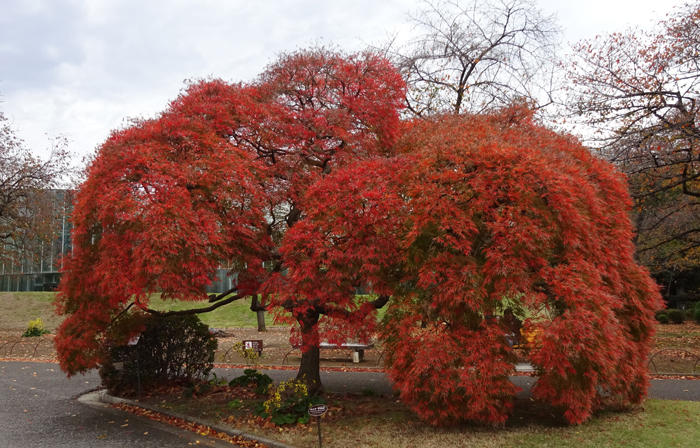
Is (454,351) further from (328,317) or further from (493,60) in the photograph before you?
(493,60)

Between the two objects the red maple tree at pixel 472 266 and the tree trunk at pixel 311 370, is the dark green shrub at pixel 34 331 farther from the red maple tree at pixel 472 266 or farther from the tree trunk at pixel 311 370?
the red maple tree at pixel 472 266

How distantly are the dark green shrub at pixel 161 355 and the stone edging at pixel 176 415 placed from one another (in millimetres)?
240

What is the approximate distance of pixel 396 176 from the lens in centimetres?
649

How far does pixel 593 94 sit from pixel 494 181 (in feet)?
28.2

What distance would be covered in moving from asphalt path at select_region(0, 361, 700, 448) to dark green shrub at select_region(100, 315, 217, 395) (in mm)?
706

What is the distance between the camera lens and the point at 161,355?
9945 millimetres

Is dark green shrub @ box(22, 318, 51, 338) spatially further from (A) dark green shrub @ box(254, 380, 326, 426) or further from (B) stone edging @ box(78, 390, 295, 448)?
(A) dark green shrub @ box(254, 380, 326, 426)

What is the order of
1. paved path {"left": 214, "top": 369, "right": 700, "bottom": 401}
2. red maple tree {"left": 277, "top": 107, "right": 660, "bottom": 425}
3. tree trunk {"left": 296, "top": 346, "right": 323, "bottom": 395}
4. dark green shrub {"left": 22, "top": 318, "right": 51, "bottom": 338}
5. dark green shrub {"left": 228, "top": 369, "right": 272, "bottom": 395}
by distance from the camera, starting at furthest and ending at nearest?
1. dark green shrub {"left": 22, "top": 318, "right": 51, "bottom": 338}
2. paved path {"left": 214, "top": 369, "right": 700, "bottom": 401}
3. dark green shrub {"left": 228, "top": 369, "right": 272, "bottom": 395}
4. tree trunk {"left": 296, "top": 346, "right": 323, "bottom": 395}
5. red maple tree {"left": 277, "top": 107, "right": 660, "bottom": 425}

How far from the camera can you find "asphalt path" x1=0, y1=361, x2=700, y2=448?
7188 mm

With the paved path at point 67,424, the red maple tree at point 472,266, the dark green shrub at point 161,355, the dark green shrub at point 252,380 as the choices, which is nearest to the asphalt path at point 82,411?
the paved path at point 67,424

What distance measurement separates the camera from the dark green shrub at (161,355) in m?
9.75

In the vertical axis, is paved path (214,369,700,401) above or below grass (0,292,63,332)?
below

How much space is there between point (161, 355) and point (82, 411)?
1.67 m

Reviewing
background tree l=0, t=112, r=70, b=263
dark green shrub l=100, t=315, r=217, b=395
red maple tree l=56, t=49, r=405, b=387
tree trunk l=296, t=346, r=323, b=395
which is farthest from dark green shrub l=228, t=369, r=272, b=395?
background tree l=0, t=112, r=70, b=263
